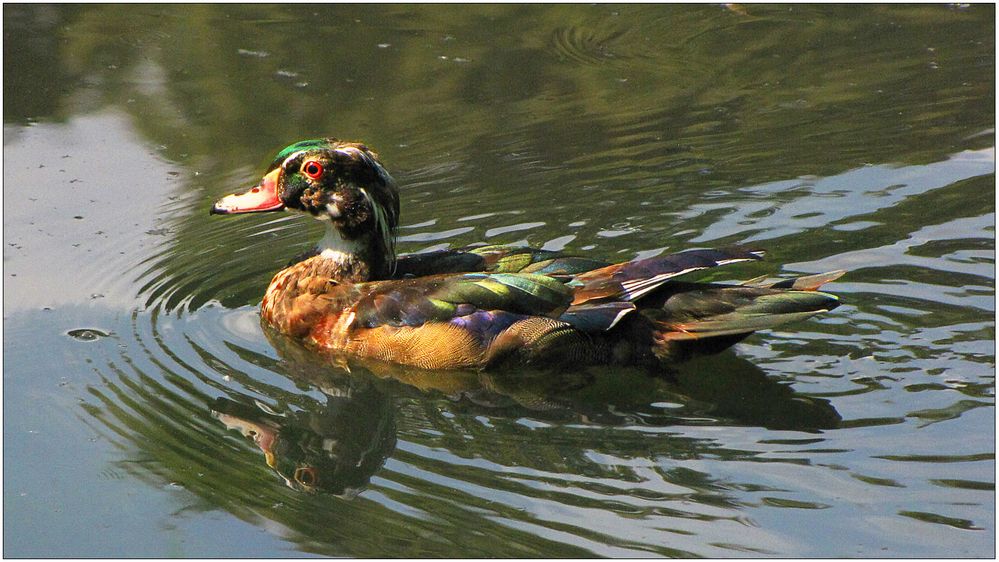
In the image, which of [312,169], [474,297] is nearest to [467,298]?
[474,297]

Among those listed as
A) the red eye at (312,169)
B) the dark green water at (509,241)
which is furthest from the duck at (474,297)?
the dark green water at (509,241)

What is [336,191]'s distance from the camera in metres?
7.86

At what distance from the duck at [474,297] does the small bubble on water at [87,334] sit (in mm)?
929

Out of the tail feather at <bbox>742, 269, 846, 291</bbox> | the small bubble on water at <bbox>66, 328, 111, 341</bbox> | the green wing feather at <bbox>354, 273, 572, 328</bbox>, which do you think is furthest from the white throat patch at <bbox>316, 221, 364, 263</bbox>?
the tail feather at <bbox>742, 269, 846, 291</bbox>

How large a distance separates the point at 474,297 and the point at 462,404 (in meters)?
0.60

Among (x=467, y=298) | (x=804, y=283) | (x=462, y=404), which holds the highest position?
(x=804, y=283)

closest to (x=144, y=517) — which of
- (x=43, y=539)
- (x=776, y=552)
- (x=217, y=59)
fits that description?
(x=43, y=539)

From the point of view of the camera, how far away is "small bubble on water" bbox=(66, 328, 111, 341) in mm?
7840

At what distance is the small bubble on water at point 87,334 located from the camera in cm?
784

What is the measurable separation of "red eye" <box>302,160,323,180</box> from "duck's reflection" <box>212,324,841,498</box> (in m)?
1.03

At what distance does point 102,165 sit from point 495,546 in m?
5.95

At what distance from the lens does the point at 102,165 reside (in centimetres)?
1038

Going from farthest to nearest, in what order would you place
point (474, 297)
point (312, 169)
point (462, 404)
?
1. point (312, 169)
2. point (474, 297)
3. point (462, 404)

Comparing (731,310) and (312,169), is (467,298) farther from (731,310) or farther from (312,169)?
(731,310)
